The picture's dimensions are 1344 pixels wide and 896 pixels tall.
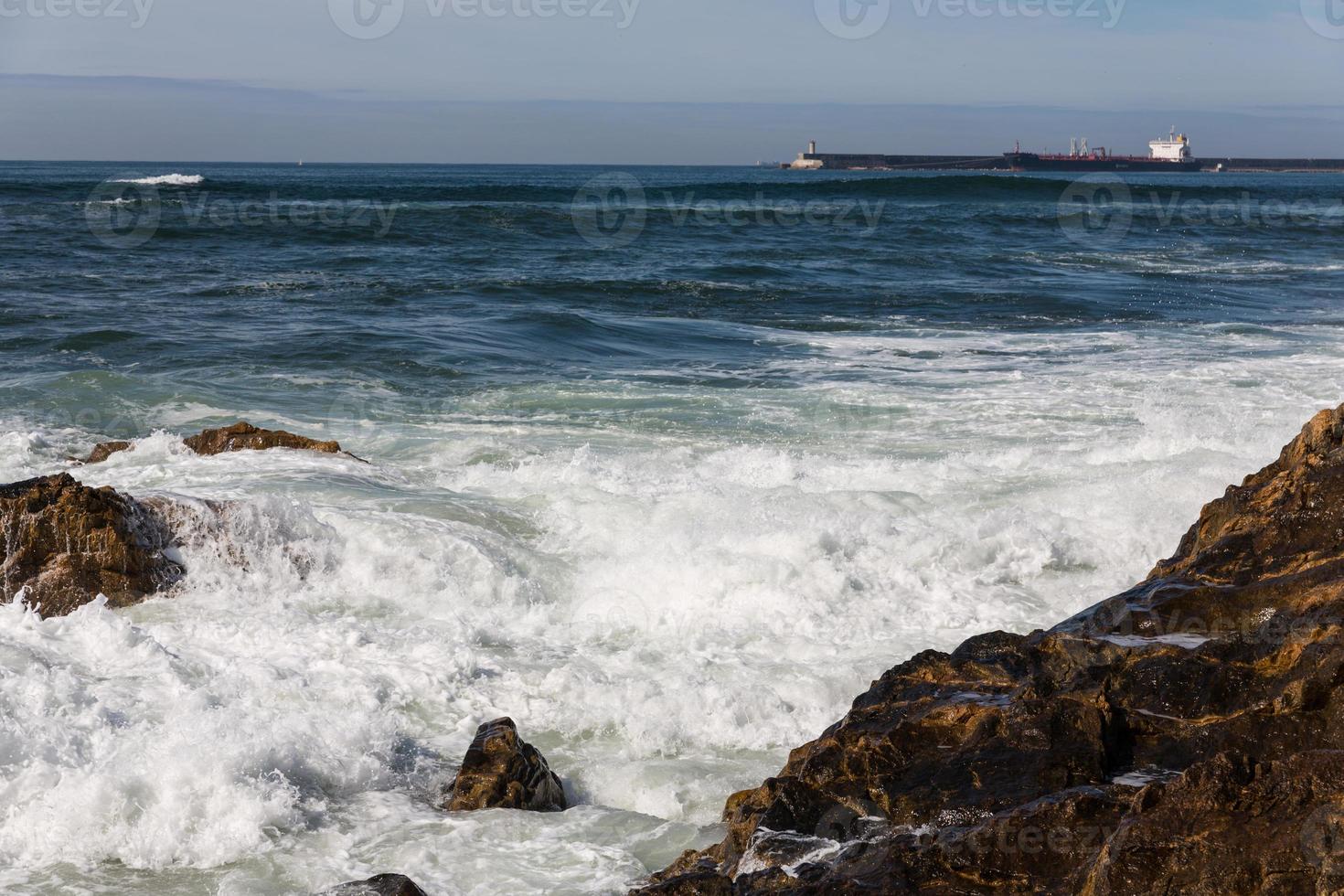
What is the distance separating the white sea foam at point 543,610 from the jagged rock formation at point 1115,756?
883 mm

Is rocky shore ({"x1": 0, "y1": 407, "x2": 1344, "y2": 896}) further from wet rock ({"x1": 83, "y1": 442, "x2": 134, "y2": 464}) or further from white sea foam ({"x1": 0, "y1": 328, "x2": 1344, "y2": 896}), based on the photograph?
wet rock ({"x1": 83, "y1": 442, "x2": 134, "y2": 464})

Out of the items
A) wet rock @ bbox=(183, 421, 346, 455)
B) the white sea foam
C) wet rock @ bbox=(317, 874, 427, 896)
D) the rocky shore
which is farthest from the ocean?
the rocky shore

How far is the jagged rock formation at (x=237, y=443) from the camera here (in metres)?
9.05

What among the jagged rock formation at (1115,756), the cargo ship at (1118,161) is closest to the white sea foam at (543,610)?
the jagged rock formation at (1115,756)

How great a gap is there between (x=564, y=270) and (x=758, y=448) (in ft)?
44.3

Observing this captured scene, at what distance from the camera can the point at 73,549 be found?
20.7 ft

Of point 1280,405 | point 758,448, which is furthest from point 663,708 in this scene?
point 1280,405

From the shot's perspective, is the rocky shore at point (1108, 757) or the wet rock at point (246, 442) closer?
the rocky shore at point (1108, 757)

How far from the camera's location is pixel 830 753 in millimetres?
3730

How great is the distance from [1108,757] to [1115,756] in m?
0.03

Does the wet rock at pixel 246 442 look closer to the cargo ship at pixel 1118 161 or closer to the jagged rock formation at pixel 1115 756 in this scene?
the jagged rock formation at pixel 1115 756

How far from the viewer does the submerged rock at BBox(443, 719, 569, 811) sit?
438 cm

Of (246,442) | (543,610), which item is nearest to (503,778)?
(543,610)

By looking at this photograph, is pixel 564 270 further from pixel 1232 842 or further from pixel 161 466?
pixel 1232 842
